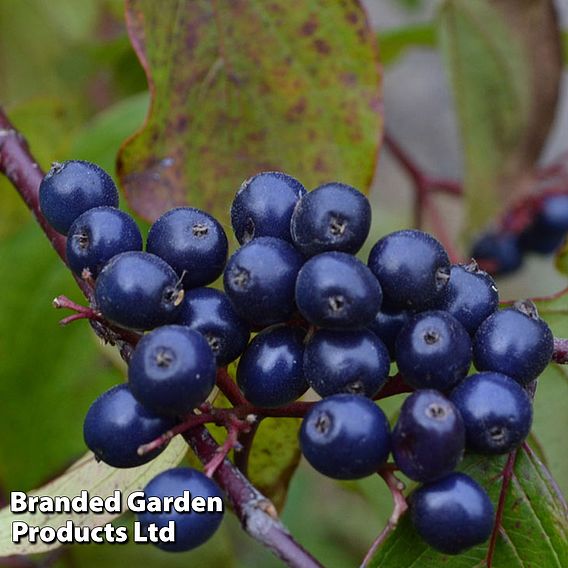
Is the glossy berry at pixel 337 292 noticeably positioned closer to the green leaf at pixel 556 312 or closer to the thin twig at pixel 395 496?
the thin twig at pixel 395 496

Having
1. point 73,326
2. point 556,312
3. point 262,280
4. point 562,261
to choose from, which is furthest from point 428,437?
point 73,326

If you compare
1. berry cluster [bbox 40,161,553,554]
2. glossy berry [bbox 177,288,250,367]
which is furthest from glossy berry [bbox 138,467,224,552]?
glossy berry [bbox 177,288,250,367]

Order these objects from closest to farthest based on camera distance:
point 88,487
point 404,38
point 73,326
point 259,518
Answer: point 259,518, point 88,487, point 73,326, point 404,38

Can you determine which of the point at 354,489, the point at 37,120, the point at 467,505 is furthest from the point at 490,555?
the point at 37,120

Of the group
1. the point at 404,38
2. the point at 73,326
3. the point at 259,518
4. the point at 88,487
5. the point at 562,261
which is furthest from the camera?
the point at 404,38

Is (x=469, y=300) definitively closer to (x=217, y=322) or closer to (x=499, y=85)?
(x=217, y=322)

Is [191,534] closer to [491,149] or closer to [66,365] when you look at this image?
[66,365]
